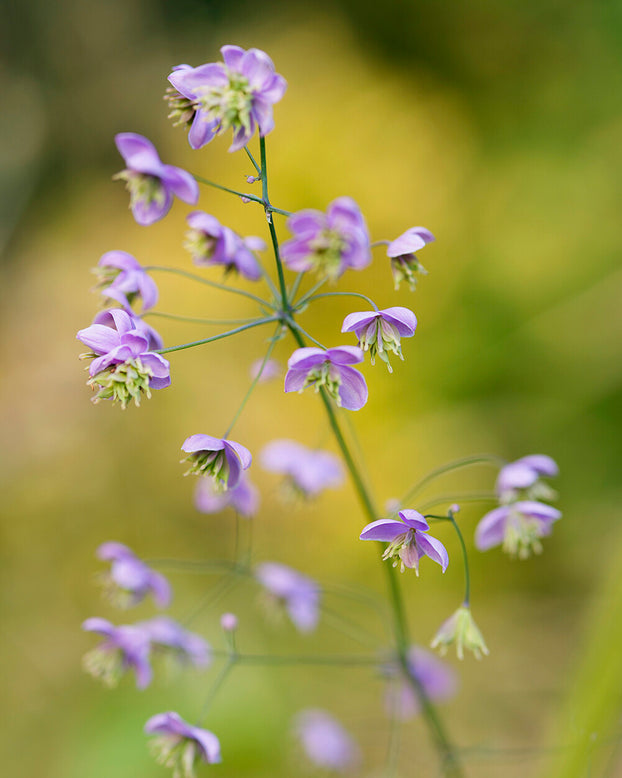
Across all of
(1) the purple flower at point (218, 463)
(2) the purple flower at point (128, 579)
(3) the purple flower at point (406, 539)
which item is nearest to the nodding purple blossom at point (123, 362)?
(1) the purple flower at point (218, 463)

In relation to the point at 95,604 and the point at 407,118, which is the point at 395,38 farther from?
the point at 95,604

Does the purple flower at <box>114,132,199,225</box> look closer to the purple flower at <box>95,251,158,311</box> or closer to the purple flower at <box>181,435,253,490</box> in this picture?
the purple flower at <box>95,251,158,311</box>

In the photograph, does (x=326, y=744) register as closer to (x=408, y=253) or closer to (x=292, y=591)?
(x=292, y=591)

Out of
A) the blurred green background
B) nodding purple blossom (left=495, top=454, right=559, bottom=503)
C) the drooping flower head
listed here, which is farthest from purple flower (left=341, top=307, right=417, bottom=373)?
the blurred green background

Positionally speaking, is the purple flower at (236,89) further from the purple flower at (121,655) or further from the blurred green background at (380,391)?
the blurred green background at (380,391)

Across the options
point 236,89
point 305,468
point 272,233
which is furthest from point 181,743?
point 236,89

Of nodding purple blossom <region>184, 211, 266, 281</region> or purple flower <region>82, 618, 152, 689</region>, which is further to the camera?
purple flower <region>82, 618, 152, 689</region>

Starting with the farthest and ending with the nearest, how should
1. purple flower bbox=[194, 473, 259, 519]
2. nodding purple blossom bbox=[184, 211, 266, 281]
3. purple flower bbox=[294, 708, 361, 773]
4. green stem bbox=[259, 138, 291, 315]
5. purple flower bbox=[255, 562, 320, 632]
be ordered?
purple flower bbox=[294, 708, 361, 773], purple flower bbox=[255, 562, 320, 632], purple flower bbox=[194, 473, 259, 519], nodding purple blossom bbox=[184, 211, 266, 281], green stem bbox=[259, 138, 291, 315]
